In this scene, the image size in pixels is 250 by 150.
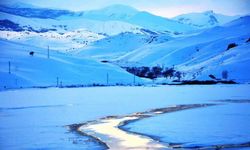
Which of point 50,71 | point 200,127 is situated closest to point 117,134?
point 200,127

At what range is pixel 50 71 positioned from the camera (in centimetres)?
11744

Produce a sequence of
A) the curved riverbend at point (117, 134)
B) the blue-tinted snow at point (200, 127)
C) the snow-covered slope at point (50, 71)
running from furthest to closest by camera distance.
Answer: the snow-covered slope at point (50, 71), the blue-tinted snow at point (200, 127), the curved riverbend at point (117, 134)

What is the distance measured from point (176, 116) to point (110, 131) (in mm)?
9132

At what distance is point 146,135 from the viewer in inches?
1060

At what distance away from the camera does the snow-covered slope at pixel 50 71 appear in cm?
10312

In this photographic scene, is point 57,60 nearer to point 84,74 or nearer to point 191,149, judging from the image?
point 84,74

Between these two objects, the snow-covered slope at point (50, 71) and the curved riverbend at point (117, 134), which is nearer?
the curved riverbend at point (117, 134)

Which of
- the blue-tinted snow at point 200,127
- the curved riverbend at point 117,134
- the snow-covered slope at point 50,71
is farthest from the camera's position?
the snow-covered slope at point 50,71

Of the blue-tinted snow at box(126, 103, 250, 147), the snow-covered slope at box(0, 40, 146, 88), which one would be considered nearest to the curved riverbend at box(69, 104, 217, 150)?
the blue-tinted snow at box(126, 103, 250, 147)

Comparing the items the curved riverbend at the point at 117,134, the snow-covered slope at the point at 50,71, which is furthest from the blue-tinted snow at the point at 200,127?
the snow-covered slope at the point at 50,71

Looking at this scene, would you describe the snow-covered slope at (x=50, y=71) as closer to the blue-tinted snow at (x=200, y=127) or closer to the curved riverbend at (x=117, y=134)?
the curved riverbend at (x=117, y=134)

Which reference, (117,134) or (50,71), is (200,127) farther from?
(50,71)

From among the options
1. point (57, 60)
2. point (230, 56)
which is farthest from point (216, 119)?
point (230, 56)

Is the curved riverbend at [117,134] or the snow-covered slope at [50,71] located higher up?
the snow-covered slope at [50,71]
